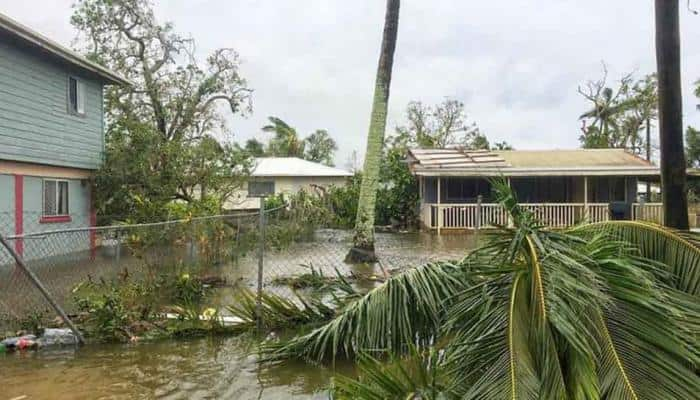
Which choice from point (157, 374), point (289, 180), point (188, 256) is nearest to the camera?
A: point (157, 374)

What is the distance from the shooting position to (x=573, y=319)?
2500 millimetres

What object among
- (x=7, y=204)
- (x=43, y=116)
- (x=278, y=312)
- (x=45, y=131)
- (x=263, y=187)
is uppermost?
(x=43, y=116)

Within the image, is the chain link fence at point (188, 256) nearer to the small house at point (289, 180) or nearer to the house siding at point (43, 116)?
the house siding at point (43, 116)

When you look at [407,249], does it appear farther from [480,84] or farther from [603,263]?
[480,84]

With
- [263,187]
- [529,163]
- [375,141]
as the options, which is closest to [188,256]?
[375,141]

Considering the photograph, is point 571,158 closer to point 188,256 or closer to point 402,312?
point 188,256

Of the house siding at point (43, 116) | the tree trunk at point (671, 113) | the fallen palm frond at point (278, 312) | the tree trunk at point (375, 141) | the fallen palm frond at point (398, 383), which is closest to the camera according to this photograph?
the fallen palm frond at point (398, 383)

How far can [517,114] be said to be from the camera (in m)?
38.0

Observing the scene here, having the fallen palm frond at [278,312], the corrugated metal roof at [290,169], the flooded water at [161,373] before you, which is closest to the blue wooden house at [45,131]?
the flooded water at [161,373]

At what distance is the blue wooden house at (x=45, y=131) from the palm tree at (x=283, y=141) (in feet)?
91.7

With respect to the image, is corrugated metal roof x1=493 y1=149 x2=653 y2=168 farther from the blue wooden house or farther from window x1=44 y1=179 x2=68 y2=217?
window x1=44 y1=179 x2=68 y2=217

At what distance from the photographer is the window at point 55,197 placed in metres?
13.7

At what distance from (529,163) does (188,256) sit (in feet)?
57.6

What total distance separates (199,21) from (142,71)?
312 cm
